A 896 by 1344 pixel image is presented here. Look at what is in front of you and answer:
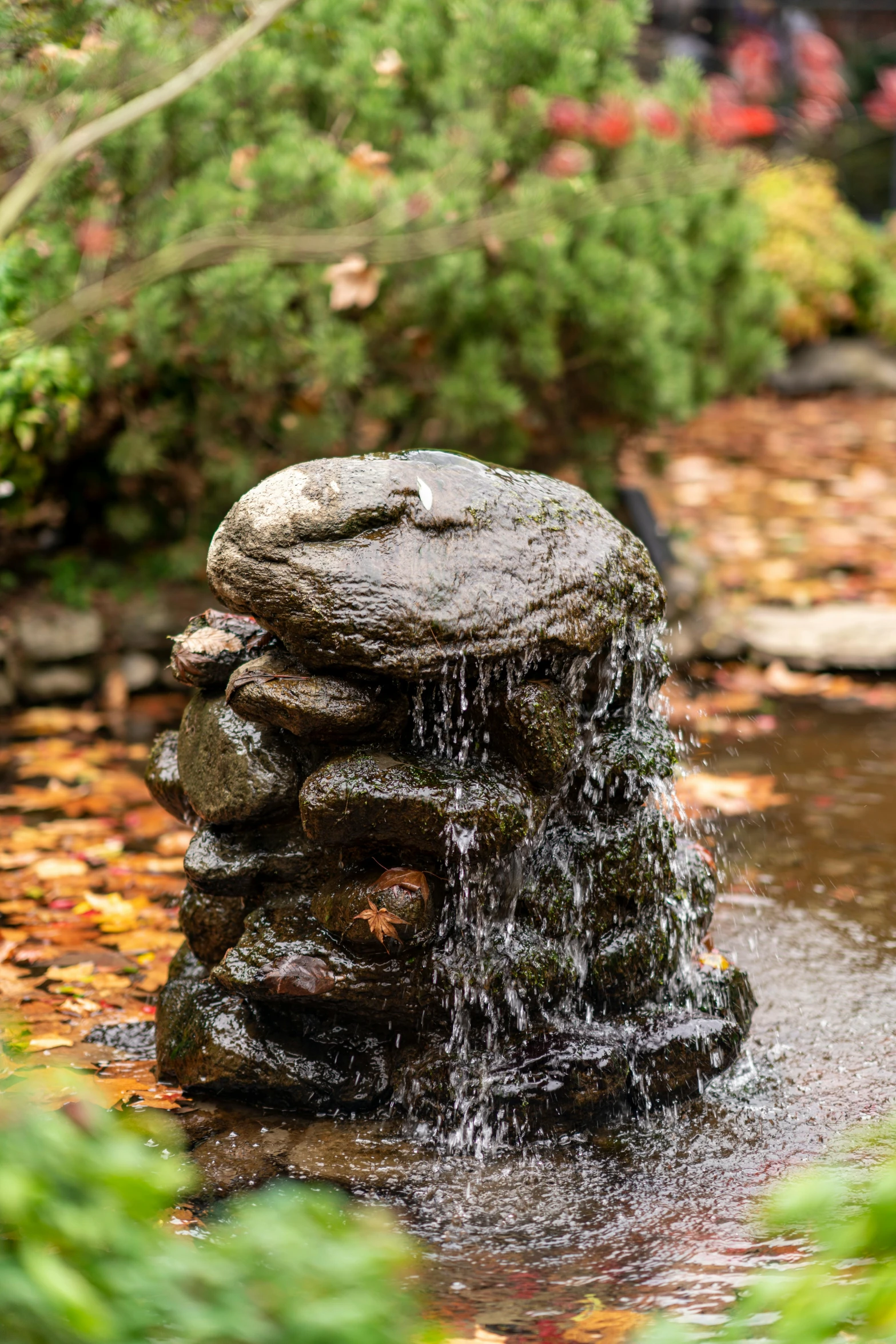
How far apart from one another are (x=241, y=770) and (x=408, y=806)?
19.3 inches

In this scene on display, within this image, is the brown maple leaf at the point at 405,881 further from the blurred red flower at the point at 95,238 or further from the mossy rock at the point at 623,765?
the blurred red flower at the point at 95,238

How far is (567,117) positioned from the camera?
244 inches

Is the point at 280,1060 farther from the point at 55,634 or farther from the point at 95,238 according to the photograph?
the point at 95,238

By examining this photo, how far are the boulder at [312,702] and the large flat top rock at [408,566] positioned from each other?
74 mm

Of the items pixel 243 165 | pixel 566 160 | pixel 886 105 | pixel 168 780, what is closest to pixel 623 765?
pixel 168 780

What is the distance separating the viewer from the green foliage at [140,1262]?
3.57 ft

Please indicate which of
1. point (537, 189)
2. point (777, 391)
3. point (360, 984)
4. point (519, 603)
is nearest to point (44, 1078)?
point (360, 984)

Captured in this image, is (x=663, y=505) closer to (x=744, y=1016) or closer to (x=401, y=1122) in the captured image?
(x=744, y=1016)

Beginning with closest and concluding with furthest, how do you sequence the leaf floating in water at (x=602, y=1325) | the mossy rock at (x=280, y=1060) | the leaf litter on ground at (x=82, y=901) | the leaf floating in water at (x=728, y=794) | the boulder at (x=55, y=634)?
the leaf floating in water at (x=602, y=1325), the mossy rock at (x=280, y=1060), the leaf litter on ground at (x=82, y=901), the leaf floating in water at (x=728, y=794), the boulder at (x=55, y=634)

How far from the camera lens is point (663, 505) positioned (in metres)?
9.50

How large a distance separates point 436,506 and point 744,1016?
175 centimetres

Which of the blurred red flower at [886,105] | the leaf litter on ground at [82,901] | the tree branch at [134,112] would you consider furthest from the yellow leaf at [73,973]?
the blurred red flower at [886,105]

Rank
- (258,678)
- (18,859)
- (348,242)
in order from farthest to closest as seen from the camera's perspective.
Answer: (348,242) → (18,859) → (258,678)

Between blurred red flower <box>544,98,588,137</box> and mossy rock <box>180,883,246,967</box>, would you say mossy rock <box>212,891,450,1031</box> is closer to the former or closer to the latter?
mossy rock <box>180,883,246,967</box>
